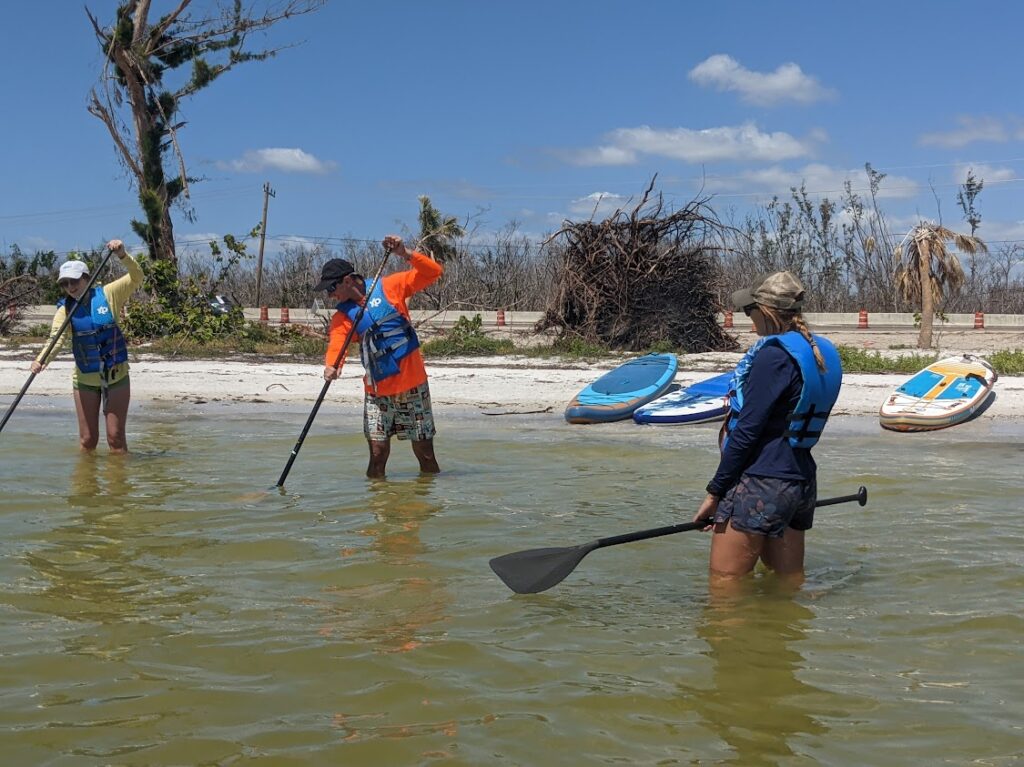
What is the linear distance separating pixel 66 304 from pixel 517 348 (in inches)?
405

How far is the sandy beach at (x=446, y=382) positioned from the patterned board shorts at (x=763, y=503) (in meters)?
8.24

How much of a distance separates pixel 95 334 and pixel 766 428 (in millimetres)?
5678

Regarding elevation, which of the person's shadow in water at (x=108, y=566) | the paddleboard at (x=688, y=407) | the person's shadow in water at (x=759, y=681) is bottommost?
the person's shadow in water at (x=759, y=681)

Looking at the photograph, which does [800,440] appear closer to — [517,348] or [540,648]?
[540,648]

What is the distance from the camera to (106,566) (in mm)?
5898

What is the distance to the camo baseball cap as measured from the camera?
4500mm

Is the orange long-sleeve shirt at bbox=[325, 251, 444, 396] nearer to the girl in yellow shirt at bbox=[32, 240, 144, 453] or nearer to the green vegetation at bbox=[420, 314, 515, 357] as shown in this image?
the girl in yellow shirt at bbox=[32, 240, 144, 453]

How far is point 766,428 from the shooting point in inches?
178

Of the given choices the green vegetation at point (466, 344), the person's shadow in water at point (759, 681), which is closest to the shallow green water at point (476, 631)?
the person's shadow in water at point (759, 681)

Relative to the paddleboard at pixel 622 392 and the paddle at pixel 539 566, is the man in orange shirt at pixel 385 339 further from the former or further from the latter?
the paddleboard at pixel 622 392

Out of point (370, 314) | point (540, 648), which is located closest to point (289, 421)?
point (370, 314)

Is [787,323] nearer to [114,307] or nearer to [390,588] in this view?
[390,588]

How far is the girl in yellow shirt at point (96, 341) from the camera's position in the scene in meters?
8.34

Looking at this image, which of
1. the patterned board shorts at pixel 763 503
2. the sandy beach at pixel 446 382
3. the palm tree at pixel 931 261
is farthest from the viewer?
the palm tree at pixel 931 261
